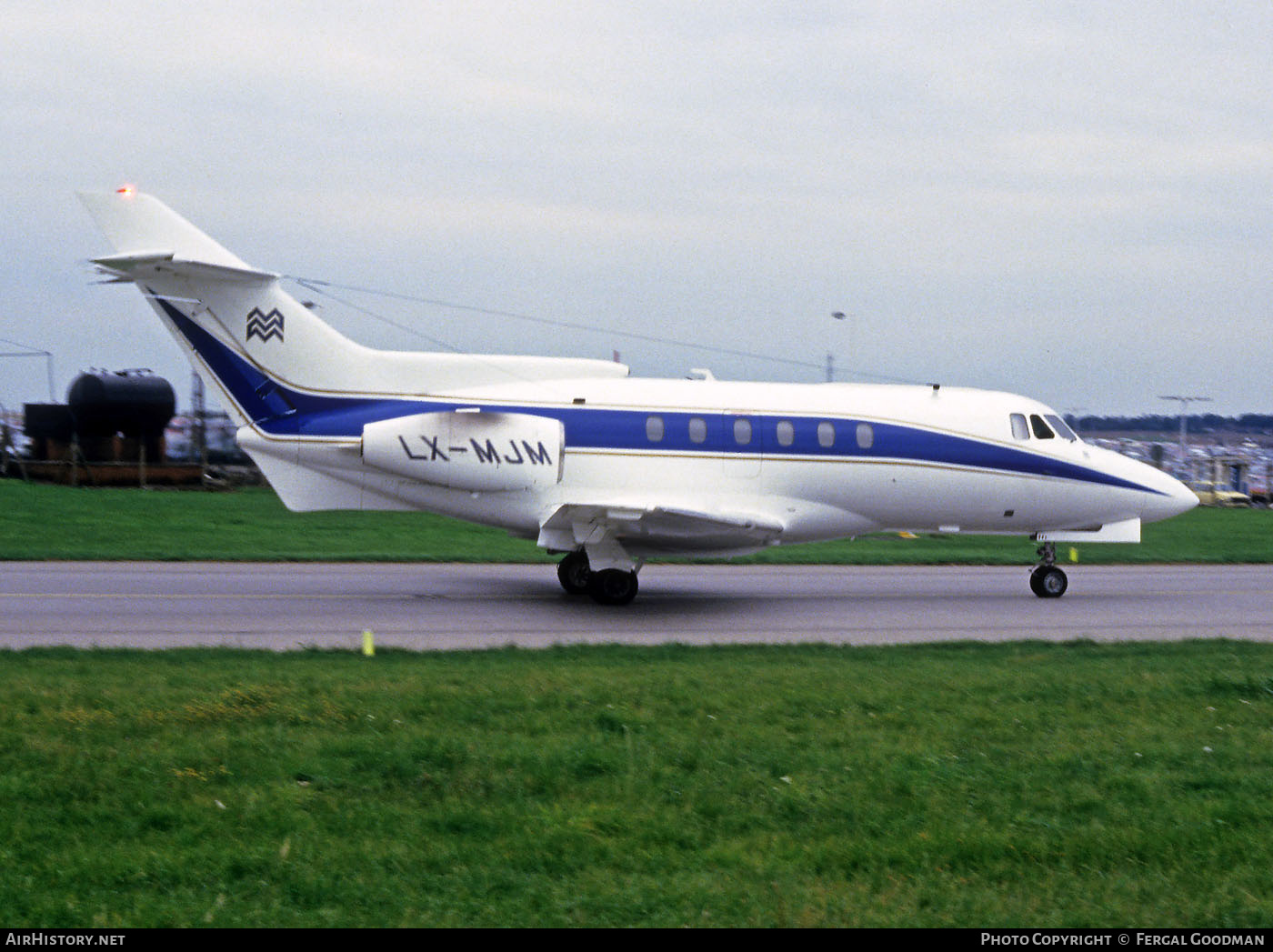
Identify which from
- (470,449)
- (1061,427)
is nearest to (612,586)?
(470,449)

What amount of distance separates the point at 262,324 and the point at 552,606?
556cm

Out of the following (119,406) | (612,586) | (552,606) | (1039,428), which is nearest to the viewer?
(552,606)

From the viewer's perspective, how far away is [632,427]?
18.8 metres

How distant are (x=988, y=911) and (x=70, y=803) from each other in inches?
191

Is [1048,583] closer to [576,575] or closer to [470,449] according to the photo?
[576,575]

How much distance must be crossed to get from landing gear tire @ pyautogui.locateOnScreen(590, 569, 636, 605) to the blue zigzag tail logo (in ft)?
18.2

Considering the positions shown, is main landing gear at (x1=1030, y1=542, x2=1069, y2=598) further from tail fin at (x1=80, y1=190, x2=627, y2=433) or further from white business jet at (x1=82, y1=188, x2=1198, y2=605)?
tail fin at (x1=80, y1=190, x2=627, y2=433)

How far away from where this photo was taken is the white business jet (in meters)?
17.7

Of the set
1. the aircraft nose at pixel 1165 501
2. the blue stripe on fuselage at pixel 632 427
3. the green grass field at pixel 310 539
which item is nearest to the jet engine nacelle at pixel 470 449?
the blue stripe on fuselage at pixel 632 427

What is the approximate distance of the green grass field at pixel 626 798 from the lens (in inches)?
236

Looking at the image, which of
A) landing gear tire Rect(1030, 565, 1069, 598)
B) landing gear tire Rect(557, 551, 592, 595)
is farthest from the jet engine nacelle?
landing gear tire Rect(1030, 565, 1069, 598)

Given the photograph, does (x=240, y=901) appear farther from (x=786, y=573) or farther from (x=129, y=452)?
(x=129, y=452)

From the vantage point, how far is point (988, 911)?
19.6 feet

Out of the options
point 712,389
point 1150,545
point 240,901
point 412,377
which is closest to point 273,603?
point 412,377
